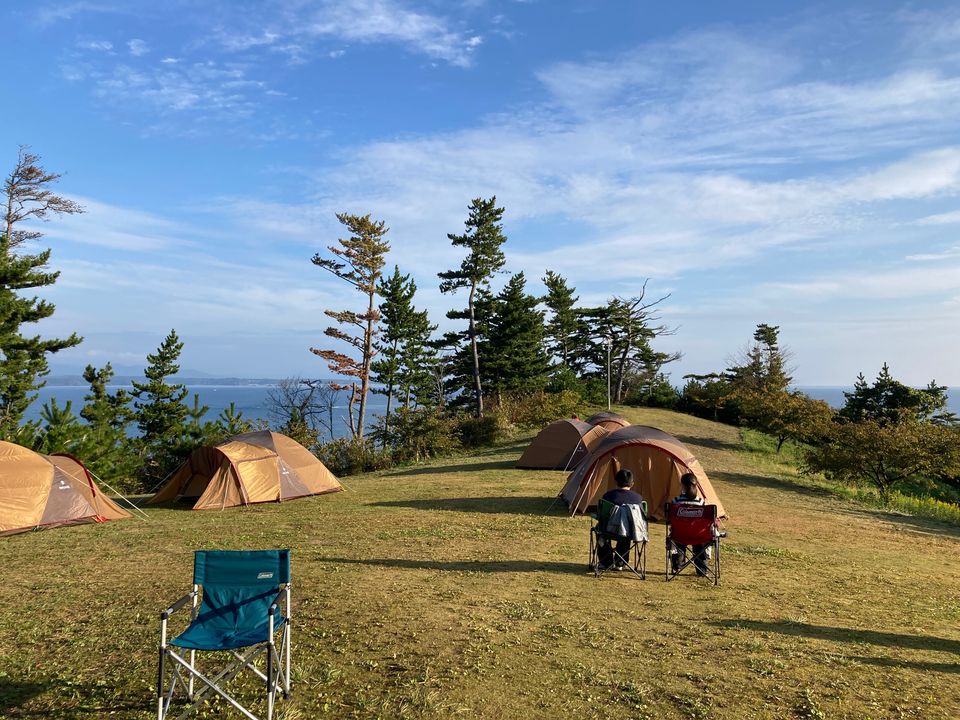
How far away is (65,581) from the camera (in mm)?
8461

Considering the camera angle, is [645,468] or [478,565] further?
[645,468]

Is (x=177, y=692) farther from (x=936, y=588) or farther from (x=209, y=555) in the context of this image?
(x=936, y=588)

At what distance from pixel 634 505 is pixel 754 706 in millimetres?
4080

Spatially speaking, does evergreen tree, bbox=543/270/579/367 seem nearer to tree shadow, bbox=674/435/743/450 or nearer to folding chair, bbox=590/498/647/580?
tree shadow, bbox=674/435/743/450

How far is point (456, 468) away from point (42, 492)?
45.1 feet

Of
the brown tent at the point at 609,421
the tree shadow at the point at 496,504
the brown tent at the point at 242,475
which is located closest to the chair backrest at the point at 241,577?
the tree shadow at the point at 496,504

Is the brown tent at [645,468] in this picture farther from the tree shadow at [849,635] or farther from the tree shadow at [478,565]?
the tree shadow at [849,635]

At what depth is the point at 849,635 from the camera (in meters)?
6.57

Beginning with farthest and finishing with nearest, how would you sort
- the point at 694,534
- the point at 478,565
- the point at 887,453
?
1. the point at 887,453
2. the point at 478,565
3. the point at 694,534

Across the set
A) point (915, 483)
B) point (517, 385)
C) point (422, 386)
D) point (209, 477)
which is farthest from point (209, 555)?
point (422, 386)

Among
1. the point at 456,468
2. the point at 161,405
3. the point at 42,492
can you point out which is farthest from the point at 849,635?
the point at 161,405

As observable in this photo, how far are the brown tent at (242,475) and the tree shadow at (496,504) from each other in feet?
8.94

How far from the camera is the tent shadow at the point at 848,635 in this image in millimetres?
6311

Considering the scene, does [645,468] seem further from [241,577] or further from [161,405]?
[161,405]
